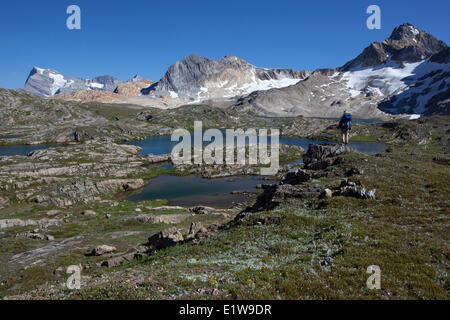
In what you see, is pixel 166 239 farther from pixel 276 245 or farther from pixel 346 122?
pixel 346 122

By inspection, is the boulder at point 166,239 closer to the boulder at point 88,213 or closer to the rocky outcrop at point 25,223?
the rocky outcrop at point 25,223

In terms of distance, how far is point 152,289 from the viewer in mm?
12625

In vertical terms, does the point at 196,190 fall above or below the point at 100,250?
below

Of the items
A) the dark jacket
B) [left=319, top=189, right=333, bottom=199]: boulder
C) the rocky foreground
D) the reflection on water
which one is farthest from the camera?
the reflection on water

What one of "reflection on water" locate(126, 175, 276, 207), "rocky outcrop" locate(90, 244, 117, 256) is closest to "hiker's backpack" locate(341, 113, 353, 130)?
"rocky outcrop" locate(90, 244, 117, 256)

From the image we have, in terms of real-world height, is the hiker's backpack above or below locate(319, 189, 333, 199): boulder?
above

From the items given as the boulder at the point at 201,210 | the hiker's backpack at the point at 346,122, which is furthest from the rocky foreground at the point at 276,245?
the hiker's backpack at the point at 346,122

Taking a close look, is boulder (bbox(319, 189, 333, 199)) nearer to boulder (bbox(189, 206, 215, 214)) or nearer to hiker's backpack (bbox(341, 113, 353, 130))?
hiker's backpack (bbox(341, 113, 353, 130))

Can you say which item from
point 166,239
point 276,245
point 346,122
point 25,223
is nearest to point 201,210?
point 166,239

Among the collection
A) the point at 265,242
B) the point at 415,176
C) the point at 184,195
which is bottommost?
the point at 184,195
